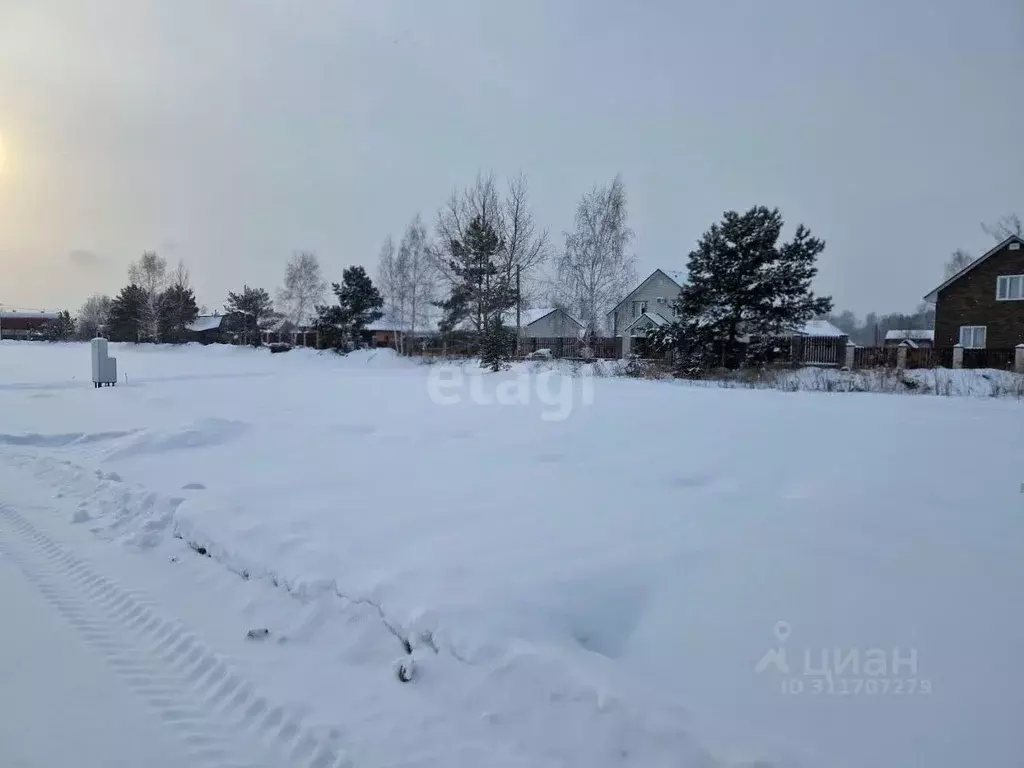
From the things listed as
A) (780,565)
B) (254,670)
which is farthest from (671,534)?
(254,670)

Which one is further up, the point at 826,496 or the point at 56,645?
the point at 826,496

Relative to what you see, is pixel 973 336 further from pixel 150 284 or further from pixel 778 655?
pixel 150 284

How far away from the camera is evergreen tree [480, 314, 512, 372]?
82.0 ft

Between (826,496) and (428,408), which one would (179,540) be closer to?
(826,496)

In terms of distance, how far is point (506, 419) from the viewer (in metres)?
9.91

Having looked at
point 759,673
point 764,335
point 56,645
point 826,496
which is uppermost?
point 764,335

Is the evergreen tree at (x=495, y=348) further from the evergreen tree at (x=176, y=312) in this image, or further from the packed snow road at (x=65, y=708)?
the evergreen tree at (x=176, y=312)

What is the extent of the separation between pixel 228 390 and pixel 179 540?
13.1 m

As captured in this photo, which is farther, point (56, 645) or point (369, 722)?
point (56, 645)

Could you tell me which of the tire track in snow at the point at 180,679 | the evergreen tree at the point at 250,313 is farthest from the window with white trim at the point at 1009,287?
the evergreen tree at the point at 250,313

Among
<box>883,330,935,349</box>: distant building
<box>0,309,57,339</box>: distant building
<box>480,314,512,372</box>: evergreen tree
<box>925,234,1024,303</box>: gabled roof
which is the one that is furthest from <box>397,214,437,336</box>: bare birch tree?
<box>0,309,57,339</box>: distant building

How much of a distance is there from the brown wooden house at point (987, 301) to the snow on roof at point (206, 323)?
205 feet

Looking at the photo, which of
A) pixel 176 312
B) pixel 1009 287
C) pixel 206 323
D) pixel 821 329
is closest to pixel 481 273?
pixel 1009 287

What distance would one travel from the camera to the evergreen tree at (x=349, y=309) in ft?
138
